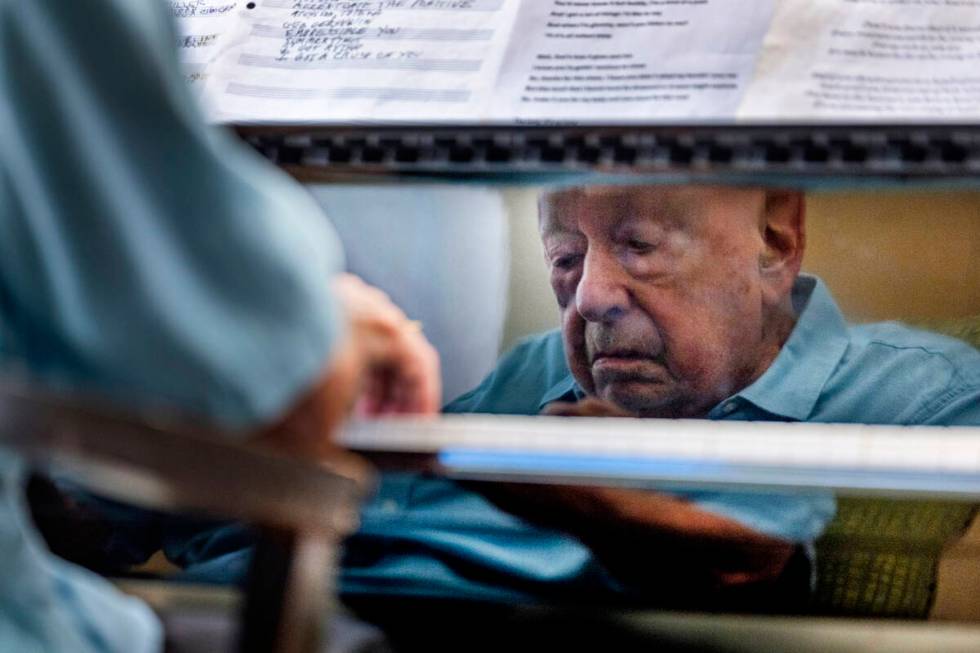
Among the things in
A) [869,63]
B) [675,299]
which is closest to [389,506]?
[675,299]

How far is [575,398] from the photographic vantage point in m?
1.15

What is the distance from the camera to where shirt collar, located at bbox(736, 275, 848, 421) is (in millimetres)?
1111

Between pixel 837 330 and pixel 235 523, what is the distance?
0.59 meters

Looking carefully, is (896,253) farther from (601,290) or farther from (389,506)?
(389,506)

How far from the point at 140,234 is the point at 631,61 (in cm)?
76

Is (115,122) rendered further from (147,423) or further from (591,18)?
(591,18)

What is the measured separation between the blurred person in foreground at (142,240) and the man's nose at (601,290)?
2.17 feet

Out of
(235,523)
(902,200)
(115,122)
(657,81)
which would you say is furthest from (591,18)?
(115,122)

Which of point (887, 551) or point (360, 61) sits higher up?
point (360, 61)

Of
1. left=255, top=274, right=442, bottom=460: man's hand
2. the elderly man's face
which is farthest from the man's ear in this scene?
left=255, top=274, right=442, bottom=460: man's hand

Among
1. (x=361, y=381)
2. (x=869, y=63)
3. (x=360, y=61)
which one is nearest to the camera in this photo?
(x=361, y=381)

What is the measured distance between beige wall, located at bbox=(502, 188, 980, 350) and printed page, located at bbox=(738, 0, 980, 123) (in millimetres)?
80

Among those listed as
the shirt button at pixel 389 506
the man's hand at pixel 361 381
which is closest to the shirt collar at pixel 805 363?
the shirt button at pixel 389 506

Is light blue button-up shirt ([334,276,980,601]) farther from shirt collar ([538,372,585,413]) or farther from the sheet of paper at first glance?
the sheet of paper
